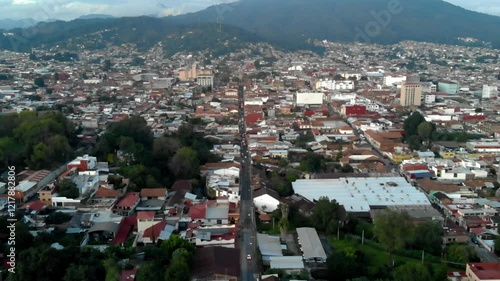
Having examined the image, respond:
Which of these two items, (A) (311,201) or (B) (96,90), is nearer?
(A) (311,201)

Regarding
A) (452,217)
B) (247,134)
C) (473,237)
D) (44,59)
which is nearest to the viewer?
(473,237)

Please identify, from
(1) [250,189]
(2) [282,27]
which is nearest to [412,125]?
(1) [250,189]

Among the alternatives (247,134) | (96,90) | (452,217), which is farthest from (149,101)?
(452,217)

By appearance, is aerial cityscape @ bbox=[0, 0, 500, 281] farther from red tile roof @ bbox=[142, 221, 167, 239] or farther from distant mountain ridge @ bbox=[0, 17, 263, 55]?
distant mountain ridge @ bbox=[0, 17, 263, 55]

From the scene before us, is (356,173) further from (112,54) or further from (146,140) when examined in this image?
(112,54)

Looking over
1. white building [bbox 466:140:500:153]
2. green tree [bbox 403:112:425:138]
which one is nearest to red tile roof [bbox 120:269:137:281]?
white building [bbox 466:140:500:153]

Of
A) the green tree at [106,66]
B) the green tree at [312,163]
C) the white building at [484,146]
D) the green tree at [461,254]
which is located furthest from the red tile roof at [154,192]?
the green tree at [106,66]
